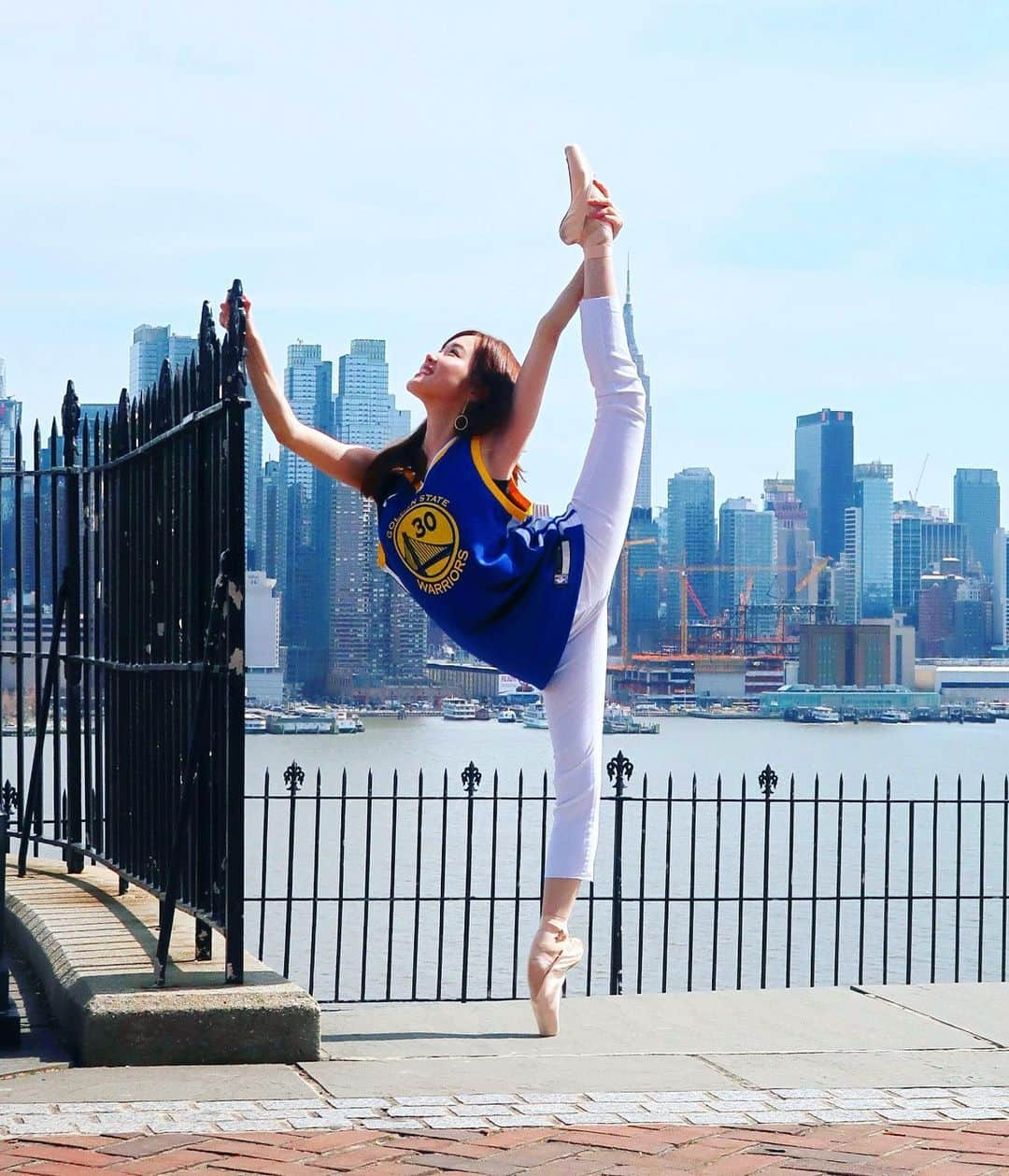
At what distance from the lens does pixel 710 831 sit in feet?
164

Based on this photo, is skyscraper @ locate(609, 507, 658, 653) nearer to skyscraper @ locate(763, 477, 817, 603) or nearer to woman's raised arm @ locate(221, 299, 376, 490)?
skyscraper @ locate(763, 477, 817, 603)

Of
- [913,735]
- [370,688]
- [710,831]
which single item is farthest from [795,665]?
[710,831]

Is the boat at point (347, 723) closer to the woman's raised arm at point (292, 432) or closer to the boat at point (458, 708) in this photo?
the boat at point (458, 708)

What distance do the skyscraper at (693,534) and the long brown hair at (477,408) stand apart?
114 metres

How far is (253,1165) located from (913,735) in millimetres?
102099

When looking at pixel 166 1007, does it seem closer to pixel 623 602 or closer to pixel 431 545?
pixel 431 545

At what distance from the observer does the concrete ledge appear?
477 cm

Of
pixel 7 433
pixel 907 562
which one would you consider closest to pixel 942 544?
pixel 907 562

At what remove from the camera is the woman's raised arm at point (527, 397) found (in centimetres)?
507

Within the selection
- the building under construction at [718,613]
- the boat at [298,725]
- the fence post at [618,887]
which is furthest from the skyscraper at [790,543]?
the fence post at [618,887]

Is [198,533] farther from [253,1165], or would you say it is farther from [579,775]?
[253,1165]

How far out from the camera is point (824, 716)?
10162 centimetres

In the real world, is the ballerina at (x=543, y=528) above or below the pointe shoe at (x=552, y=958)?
above

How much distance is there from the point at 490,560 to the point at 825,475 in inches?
6084
